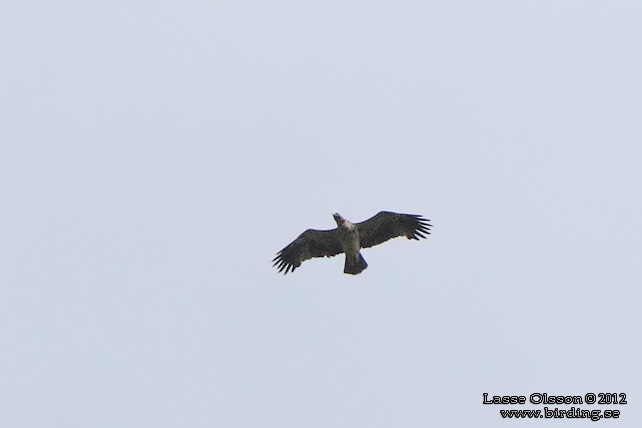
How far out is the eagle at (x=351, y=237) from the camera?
916 inches

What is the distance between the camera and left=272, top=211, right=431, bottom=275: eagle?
2327cm

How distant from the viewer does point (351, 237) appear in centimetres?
2317

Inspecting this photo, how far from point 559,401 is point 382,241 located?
6059 millimetres

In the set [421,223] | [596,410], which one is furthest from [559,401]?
[421,223]

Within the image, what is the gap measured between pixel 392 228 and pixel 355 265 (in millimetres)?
1352

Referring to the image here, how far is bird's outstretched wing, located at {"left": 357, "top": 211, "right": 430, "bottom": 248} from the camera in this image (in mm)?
23562

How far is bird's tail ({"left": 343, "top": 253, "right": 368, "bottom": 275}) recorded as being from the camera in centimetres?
2323

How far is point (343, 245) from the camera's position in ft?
77.2

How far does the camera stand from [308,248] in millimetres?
24234

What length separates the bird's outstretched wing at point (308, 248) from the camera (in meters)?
23.8

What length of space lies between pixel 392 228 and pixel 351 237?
1183 millimetres

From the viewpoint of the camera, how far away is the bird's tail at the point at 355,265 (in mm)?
23234

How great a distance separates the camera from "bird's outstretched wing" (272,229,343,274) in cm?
2383

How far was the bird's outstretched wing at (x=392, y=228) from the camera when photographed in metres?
23.6
